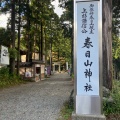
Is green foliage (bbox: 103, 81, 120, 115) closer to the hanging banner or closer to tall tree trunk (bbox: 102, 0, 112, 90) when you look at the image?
the hanging banner

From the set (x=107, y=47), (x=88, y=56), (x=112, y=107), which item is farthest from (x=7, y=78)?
(x=88, y=56)

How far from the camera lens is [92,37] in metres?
5.40

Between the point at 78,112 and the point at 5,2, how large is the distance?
17.9m

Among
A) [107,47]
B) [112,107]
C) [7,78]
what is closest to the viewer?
[112,107]

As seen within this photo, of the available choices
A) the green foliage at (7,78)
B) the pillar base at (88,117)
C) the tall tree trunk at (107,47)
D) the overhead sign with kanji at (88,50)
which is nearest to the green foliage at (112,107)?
the pillar base at (88,117)

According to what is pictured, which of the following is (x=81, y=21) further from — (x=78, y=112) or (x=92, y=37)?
(x=78, y=112)

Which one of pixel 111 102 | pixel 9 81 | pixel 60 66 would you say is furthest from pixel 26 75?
pixel 60 66

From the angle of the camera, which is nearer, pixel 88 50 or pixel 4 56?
pixel 88 50

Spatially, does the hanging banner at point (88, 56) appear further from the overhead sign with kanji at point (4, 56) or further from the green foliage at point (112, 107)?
the overhead sign with kanji at point (4, 56)

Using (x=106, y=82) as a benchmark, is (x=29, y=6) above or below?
above

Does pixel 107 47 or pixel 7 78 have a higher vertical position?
pixel 107 47

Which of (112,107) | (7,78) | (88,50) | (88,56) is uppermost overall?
(88,50)

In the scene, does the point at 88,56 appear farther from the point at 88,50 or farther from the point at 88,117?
the point at 88,117

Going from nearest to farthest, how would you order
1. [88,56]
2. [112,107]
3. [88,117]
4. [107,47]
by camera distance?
[88,117] → [88,56] → [112,107] → [107,47]
